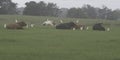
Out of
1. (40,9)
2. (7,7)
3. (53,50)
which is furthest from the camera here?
(40,9)

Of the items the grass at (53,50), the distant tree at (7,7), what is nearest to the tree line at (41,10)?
the distant tree at (7,7)

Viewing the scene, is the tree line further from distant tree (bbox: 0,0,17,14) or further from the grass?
the grass

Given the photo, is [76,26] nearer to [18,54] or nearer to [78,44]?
[78,44]

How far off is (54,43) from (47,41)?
0.80m

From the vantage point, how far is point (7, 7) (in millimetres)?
81562

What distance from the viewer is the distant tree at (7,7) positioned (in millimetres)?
76838

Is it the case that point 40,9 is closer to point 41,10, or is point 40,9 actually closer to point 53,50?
point 41,10

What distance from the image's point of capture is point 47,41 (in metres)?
17.7

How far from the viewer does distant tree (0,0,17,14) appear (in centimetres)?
7684

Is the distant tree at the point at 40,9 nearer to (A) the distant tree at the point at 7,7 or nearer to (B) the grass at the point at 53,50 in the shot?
(A) the distant tree at the point at 7,7

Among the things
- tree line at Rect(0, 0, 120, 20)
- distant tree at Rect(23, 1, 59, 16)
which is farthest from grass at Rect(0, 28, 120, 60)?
distant tree at Rect(23, 1, 59, 16)

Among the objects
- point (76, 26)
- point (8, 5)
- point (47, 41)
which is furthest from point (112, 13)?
point (47, 41)

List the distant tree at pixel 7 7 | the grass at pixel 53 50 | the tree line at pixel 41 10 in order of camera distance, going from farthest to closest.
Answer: the tree line at pixel 41 10, the distant tree at pixel 7 7, the grass at pixel 53 50

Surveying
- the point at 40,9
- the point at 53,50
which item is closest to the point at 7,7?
the point at 40,9
